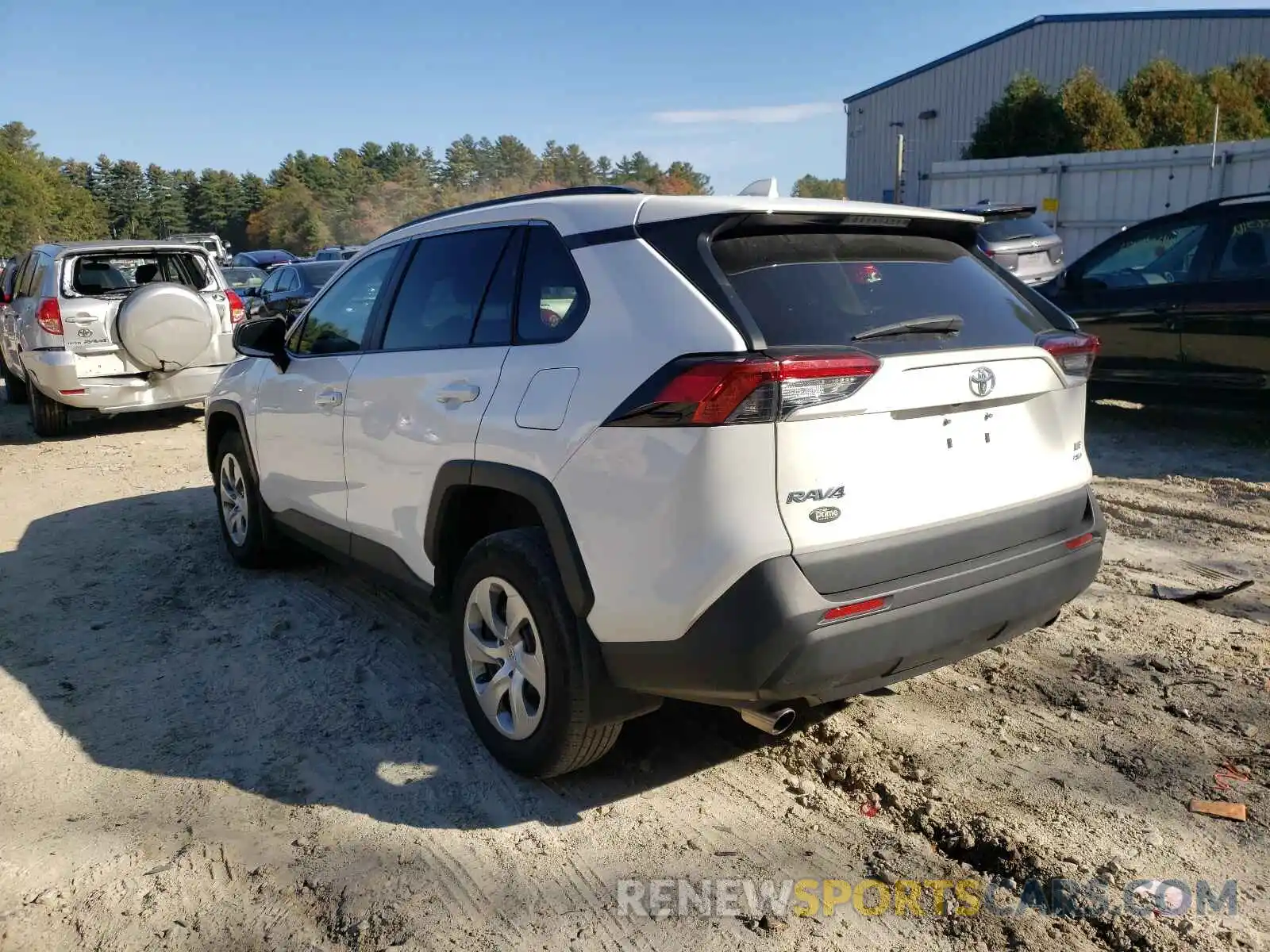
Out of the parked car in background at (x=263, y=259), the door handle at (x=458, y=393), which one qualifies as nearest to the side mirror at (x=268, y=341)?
the door handle at (x=458, y=393)

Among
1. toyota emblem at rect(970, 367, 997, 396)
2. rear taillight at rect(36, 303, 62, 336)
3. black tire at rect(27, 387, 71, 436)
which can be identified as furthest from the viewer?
black tire at rect(27, 387, 71, 436)

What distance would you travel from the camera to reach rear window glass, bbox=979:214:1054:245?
1283cm

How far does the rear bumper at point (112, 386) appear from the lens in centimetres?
946

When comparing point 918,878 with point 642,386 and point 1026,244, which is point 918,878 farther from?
point 1026,244

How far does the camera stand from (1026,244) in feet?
43.0

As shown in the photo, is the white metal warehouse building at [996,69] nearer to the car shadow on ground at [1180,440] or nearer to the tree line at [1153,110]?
the tree line at [1153,110]

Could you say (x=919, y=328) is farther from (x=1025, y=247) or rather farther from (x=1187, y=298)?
(x=1025, y=247)

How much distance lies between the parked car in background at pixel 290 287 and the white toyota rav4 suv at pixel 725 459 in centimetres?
1277

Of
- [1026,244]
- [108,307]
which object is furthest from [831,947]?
[1026,244]

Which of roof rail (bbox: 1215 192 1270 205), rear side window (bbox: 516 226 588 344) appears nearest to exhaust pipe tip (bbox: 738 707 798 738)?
rear side window (bbox: 516 226 588 344)

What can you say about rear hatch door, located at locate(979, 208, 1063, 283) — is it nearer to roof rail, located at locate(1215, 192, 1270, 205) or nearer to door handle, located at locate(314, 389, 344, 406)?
roof rail, located at locate(1215, 192, 1270, 205)

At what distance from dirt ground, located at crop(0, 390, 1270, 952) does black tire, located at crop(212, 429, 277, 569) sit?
0.40 m

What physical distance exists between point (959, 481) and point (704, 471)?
2.70ft

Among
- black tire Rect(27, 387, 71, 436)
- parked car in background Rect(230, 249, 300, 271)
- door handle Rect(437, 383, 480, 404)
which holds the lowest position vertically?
black tire Rect(27, 387, 71, 436)
